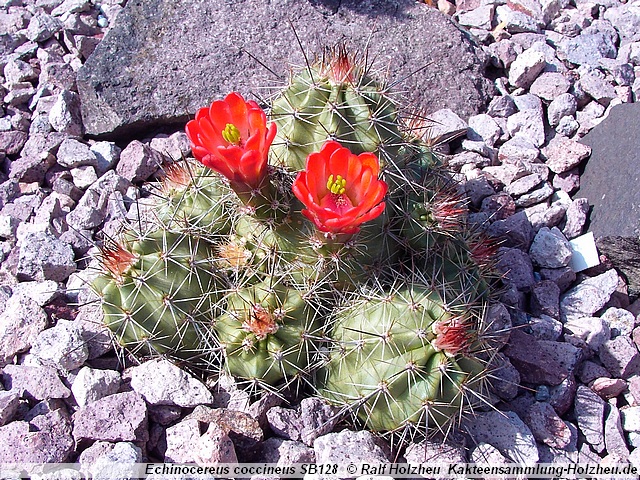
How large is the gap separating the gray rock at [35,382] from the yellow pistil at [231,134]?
1520mm

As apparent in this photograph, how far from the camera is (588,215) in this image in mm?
4547

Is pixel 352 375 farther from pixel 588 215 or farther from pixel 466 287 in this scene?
pixel 588 215

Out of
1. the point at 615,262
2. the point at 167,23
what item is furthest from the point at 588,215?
the point at 167,23

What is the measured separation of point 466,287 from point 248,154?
1371 mm

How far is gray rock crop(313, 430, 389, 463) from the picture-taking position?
2910mm

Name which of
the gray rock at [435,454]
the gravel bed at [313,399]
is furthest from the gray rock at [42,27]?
the gray rock at [435,454]

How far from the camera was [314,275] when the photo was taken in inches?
124

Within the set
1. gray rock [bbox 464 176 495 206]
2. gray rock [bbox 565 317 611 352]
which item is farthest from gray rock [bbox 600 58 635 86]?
gray rock [bbox 565 317 611 352]

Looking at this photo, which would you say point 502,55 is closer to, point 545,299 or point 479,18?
point 479,18

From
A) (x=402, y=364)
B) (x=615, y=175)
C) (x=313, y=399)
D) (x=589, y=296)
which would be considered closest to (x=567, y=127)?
(x=615, y=175)

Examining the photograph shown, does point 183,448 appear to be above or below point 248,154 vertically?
below

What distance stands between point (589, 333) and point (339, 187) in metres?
2.09

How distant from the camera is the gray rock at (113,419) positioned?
2943 millimetres

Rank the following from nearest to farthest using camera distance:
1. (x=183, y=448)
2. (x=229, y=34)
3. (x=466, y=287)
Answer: (x=183, y=448) < (x=466, y=287) < (x=229, y=34)
